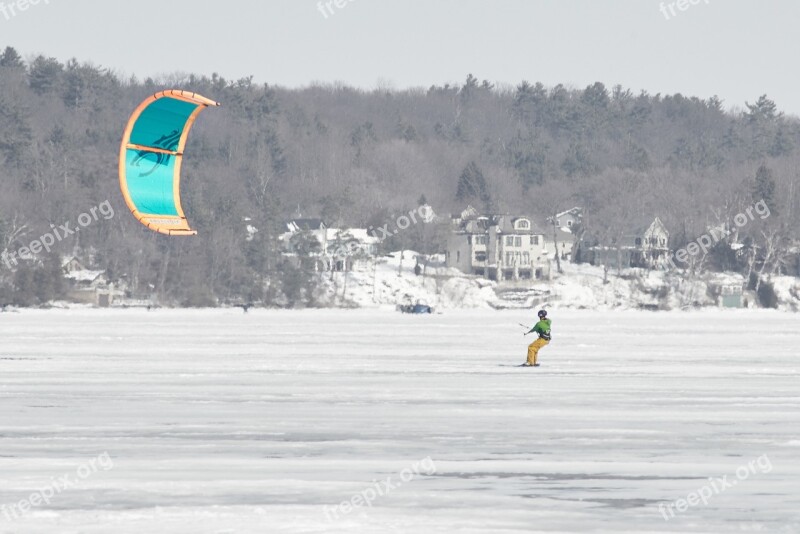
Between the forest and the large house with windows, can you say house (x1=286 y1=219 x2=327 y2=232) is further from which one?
the large house with windows

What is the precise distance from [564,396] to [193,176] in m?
64.4

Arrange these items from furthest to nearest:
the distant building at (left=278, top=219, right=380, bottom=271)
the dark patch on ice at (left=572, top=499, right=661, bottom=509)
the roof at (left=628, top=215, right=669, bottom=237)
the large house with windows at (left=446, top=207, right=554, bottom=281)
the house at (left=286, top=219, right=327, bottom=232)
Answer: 1. the house at (left=286, top=219, right=327, bottom=232)
2. the roof at (left=628, top=215, right=669, bottom=237)
3. the large house with windows at (left=446, top=207, right=554, bottom=281)
4. the distant building at (left=278, top=219, right=380, bottom=271)
5. the dark patch on ice at (left=572, top=499, right=661, bottom=509)

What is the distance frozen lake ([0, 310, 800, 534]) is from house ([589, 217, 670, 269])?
57626 mm

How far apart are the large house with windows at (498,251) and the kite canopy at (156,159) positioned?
5609 cm

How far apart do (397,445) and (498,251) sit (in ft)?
217

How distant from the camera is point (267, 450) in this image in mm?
10344

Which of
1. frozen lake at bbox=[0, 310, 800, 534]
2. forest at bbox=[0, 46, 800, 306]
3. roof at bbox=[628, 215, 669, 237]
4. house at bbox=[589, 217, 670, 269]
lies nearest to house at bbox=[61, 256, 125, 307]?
forest at bbox=[0, 46, 800, 306]

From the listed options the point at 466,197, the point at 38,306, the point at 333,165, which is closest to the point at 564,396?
the point at 38,306

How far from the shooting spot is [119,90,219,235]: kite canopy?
18.2 meters

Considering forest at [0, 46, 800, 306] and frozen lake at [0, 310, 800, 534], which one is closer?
frozen lake at [0, 310, 800, 534]

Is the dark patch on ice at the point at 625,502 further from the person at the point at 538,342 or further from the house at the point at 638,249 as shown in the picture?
the house at the point at 638,249

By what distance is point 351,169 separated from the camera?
98.6 metres

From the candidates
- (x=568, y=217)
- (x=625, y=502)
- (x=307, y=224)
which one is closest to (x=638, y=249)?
(x=568, y=217)

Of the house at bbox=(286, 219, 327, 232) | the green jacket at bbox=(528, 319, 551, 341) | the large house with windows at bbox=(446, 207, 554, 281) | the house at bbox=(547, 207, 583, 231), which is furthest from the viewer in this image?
the house at bbox=(547, 207, 583, 231)
